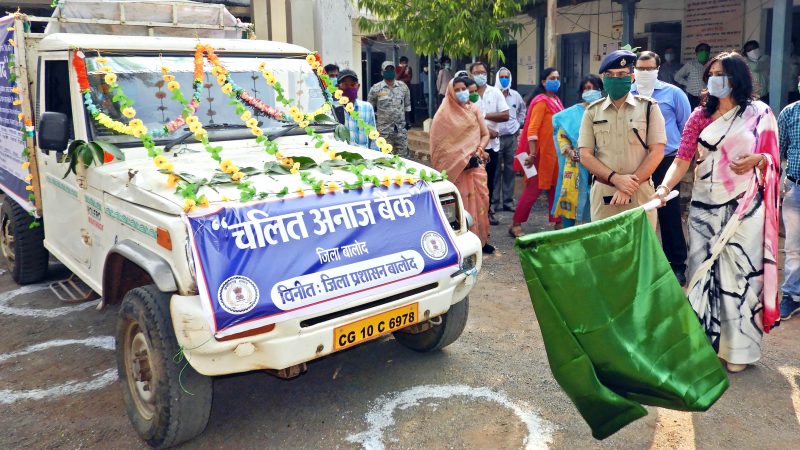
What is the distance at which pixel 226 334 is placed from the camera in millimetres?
2986

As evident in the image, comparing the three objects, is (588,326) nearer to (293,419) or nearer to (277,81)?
(293,419)

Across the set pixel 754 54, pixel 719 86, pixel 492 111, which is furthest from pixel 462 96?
pixel 754 54

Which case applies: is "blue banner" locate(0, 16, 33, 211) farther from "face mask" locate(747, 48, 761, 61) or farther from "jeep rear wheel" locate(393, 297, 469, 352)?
"face mask" locate(747, 48, 761, 61)

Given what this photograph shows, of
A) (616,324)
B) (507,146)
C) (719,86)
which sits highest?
(719,86)

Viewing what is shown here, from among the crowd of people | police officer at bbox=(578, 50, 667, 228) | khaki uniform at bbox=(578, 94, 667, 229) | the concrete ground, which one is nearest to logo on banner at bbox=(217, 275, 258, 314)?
the concrete ground

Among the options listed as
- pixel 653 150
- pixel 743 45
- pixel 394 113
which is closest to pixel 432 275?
pixel 653 150

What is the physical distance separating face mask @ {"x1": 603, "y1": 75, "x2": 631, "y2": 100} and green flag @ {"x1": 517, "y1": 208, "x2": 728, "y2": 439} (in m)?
1.62

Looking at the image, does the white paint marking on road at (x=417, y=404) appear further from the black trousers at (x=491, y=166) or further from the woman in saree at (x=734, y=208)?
the black trousers at (x=491, y=166)

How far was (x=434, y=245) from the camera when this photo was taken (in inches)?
145

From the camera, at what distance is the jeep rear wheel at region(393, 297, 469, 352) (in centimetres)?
424

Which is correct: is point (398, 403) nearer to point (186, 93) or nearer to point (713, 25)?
point (186, 93)

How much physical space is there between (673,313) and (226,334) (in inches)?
78.1

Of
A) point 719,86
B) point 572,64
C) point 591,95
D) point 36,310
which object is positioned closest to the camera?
point 719,86

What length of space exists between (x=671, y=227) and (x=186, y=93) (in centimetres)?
405
